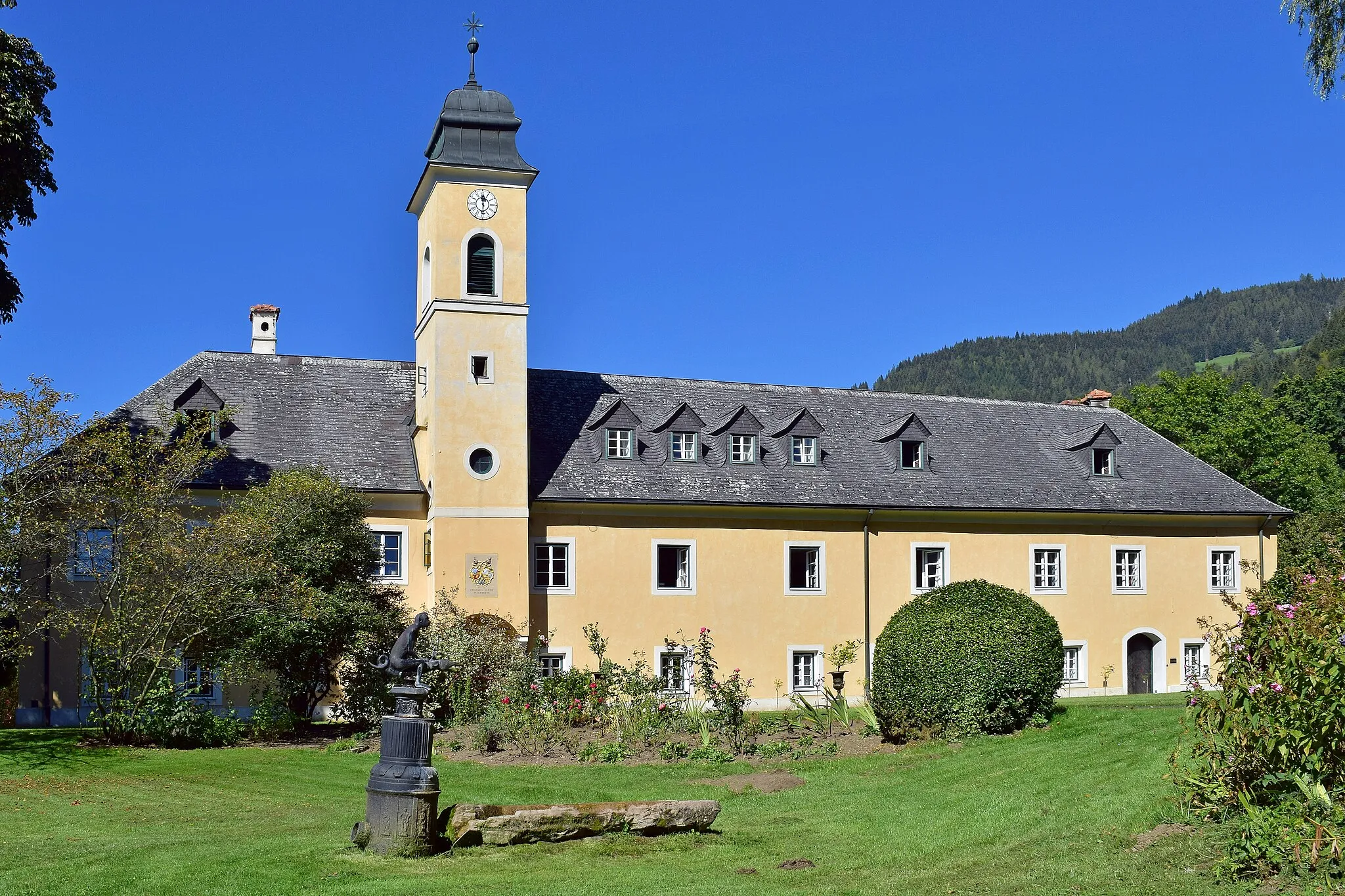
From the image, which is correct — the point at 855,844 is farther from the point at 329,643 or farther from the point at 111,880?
the point at 329,643

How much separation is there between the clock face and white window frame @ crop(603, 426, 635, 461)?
6035mm

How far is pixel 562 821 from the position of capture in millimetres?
13578

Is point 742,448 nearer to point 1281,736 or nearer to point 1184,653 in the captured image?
point 1184,653

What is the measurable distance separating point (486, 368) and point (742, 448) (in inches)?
295

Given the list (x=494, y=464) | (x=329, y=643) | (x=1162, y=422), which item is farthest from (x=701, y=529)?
(x=1162, y=422)

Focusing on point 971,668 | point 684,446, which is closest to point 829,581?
point 684,446

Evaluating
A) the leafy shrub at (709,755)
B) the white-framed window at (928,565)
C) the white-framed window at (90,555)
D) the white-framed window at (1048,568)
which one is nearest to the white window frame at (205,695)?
the white-framed window at (90,555)

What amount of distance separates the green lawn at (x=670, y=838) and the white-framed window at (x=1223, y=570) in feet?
57.8

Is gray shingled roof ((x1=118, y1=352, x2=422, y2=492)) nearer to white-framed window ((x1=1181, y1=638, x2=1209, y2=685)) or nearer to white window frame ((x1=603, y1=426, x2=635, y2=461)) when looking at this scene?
white window frame ((x1=603, y1=426, x2=635, y2=461))

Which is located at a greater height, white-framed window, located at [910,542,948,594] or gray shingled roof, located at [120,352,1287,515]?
gray shingled roof, located at [120,352,1287,515]

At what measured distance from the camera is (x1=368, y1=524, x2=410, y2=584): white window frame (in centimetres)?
3011

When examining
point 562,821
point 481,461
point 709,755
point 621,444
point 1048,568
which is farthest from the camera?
point 1048,568

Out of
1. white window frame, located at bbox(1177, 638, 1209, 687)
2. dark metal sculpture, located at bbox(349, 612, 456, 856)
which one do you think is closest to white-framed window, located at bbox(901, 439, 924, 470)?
white window frame, located at bbox(1177, 638, 1209, 687)

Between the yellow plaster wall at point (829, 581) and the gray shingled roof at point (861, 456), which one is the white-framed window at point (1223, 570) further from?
the gray shingled roof at point (861, 456)
